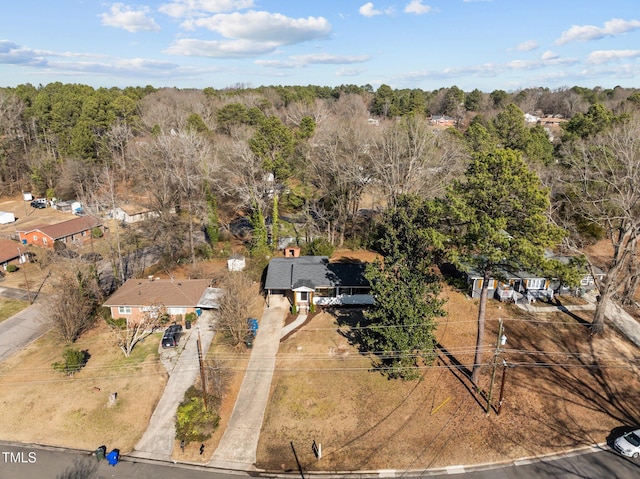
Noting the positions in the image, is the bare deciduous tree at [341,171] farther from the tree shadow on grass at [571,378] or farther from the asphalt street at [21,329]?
the asphalt street at [21,329]

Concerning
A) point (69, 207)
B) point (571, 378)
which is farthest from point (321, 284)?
point (69, 207)

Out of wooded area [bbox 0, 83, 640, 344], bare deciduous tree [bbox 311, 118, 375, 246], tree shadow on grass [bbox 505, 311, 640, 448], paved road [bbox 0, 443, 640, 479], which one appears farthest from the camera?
bare deciduous tree [bbox 311, 118, 375, 246]

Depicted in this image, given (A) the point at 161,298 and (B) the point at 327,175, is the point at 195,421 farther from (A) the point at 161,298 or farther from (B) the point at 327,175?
(B) the point at 327,175

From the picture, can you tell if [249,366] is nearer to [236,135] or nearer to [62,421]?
[62,421]

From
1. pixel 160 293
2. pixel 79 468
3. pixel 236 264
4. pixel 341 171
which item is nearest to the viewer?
pixel 79 468

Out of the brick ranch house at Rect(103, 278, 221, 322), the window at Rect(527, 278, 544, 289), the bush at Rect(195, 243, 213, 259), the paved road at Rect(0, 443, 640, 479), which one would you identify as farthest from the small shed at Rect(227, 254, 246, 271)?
the window at Rect(527, 278, 544, 289)

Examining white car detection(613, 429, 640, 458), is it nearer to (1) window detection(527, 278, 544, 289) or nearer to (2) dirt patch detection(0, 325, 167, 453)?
(1) window detection(527, 278, 544, 289)

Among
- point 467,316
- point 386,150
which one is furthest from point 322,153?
point 467,316
